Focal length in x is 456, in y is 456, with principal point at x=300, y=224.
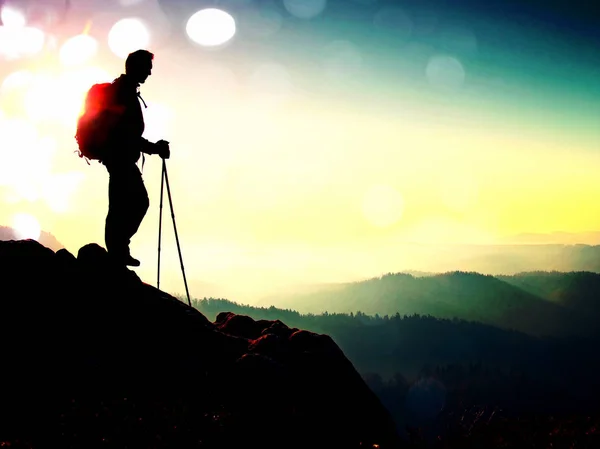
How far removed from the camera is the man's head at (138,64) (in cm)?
1049

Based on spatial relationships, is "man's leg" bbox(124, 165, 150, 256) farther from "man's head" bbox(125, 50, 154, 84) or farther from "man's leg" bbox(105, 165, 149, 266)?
"man's head" bbox(125, 50, 154, 84)

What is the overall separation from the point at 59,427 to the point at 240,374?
3.61m

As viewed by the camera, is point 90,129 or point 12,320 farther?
point 90,129

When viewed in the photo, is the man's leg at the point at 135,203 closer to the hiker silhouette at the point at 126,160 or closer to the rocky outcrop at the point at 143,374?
the hiker silhouette at the point at 126,160

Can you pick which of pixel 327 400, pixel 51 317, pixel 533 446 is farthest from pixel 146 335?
pixel 533 446

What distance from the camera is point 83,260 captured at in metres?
11.0

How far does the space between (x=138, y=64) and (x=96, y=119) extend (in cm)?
163

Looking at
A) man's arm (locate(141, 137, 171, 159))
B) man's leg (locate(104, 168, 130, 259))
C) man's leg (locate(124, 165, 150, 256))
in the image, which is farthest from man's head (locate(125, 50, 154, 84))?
man's leg (locate(104, 168, 130, 259))

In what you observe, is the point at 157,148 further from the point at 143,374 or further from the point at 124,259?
the point at 143,374

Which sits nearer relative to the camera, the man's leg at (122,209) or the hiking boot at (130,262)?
the man's leg at (122,209)

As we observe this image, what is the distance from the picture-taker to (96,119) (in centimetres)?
1012

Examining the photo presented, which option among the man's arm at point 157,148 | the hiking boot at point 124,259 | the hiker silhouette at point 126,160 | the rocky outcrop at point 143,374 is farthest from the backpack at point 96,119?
the rocky outcrop at point 143,374

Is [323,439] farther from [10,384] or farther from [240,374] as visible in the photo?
[10,384]

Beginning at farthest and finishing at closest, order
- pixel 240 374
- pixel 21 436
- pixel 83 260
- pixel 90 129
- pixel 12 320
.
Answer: pixel 83 260 < pixel 90 129 < pixel 240 374 < pixel 12 320 < pixel 21 436
